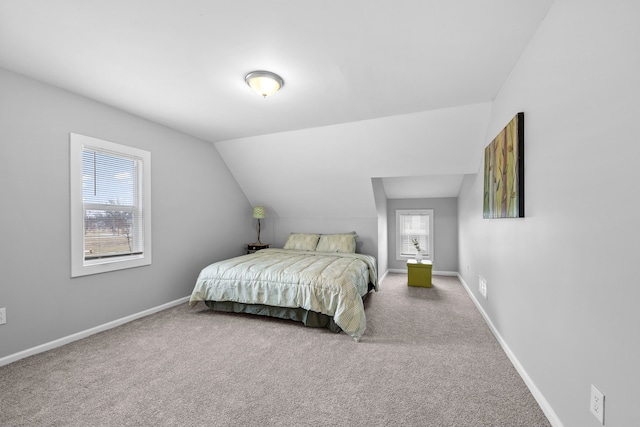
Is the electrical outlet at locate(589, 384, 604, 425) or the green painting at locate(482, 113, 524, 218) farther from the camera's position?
the green painting at locate(482, 113, 524, 218)

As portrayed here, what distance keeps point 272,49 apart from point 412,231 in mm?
4553

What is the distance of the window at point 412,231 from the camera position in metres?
5.47

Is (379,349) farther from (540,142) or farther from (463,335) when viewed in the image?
(540,142)

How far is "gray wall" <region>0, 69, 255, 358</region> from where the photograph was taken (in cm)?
216

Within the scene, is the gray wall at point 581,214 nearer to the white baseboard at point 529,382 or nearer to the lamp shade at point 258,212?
the white baseboard at point 529,382

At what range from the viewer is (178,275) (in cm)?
359

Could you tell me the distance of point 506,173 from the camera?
2121mm

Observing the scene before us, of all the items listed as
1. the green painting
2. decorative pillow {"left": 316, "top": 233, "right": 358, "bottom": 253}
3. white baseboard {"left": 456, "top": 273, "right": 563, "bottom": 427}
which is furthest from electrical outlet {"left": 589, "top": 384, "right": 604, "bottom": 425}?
decorative pillow {"left": 316, "top": 233, "right": 358, "bottom": 253}

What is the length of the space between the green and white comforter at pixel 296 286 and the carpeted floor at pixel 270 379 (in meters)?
0.24

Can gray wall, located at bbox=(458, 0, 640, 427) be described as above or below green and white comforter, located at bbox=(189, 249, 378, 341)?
above

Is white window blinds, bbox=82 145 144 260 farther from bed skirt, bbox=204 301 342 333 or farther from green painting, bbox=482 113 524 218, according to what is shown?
green painting, bbox=482 113 524 218

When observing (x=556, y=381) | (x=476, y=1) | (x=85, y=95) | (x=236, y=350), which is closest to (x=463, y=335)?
(x=556, y=381)

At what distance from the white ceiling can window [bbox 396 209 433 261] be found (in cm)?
296

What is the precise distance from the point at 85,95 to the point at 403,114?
3.22m
